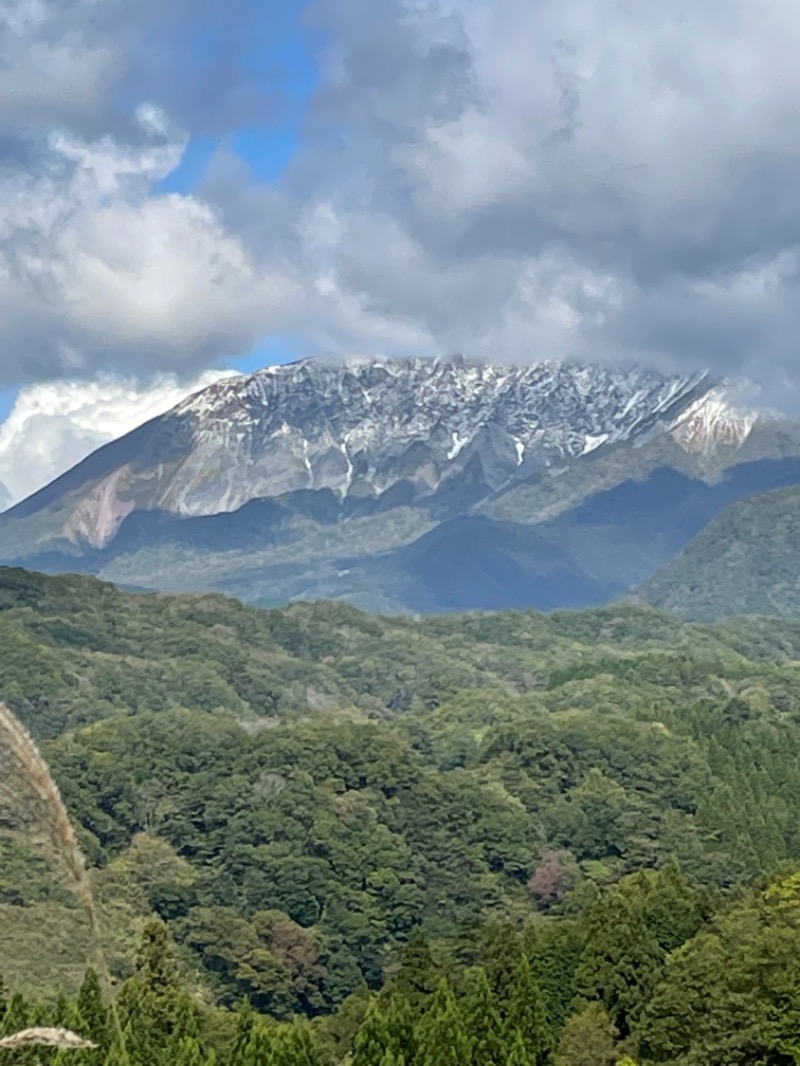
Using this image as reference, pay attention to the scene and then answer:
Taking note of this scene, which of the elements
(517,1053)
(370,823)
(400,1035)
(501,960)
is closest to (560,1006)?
(501,960)

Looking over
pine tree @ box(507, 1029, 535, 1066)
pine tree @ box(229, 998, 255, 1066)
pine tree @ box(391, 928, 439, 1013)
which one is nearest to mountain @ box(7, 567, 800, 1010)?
pine tree @ box(391, 928, 439, 1013)

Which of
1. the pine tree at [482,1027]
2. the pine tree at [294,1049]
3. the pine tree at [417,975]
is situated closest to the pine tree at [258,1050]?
the pine tree at [294,1049]

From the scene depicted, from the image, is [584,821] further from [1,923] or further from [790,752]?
[1,923]

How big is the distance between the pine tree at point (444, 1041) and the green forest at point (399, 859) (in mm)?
73

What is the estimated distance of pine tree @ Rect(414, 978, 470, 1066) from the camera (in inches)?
1426

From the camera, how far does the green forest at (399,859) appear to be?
39.0 metres

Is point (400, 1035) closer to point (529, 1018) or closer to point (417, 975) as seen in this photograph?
point (529, 1018)

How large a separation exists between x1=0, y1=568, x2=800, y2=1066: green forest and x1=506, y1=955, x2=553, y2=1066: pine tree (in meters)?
0.09

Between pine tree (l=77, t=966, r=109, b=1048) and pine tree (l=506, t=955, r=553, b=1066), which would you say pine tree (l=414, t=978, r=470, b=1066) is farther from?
pine tree (l=77, t=966, r=109, b=1048)

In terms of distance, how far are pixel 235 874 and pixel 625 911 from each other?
41.3 meters

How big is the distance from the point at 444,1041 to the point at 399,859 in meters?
49.8

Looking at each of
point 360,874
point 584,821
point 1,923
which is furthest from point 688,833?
point 1,923

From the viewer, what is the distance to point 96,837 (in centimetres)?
9194

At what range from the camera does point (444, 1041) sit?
36.6 meters
